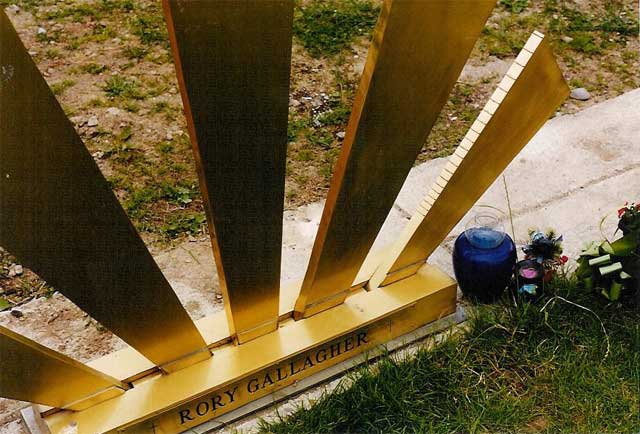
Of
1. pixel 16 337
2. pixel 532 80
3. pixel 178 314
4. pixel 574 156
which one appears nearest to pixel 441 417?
pixel 178 314

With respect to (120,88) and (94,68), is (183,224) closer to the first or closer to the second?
(120,88)

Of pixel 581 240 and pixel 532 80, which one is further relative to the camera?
pixel 581 240

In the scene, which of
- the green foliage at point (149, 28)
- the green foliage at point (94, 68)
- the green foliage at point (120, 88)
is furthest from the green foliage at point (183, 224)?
the green foliage at point (149, 28)

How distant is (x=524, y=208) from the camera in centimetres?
277

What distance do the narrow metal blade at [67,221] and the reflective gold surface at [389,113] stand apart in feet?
1.48

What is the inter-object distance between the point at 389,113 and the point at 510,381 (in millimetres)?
984

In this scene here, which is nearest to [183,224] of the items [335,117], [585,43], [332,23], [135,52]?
[335,117]

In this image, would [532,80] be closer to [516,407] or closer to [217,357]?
[516,407]

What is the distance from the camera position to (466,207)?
2.10 m

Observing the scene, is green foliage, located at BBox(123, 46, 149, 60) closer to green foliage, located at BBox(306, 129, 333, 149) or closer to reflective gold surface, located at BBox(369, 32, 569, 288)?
green foliage, located at BBox(306, 129, 333, 149)

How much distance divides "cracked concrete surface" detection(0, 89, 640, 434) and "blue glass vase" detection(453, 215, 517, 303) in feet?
0.77

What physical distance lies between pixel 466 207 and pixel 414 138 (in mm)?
433

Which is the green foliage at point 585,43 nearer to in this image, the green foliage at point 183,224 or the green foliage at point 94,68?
the green foliage at point 183,224

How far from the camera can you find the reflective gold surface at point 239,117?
128cm
